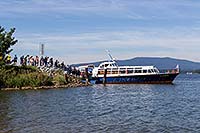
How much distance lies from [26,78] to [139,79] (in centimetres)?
2860

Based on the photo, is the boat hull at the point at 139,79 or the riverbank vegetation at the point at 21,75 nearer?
the riverbank vegetation at the point at 21,75

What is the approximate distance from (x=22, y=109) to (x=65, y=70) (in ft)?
144

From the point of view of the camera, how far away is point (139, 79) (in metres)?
88.4

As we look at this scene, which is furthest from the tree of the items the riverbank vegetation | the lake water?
the lake water

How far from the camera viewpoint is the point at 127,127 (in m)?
28.3

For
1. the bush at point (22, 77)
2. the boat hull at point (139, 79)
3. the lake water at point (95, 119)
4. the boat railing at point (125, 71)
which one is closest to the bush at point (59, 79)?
the bush at point (22, 77)

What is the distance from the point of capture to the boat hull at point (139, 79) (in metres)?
88.5

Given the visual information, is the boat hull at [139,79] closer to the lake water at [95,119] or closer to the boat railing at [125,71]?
the boat railing at [125,71]

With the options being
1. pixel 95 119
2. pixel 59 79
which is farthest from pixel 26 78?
pixel 95 119

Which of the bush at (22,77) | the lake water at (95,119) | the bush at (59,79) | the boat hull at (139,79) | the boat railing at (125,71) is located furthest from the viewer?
the boat railing at (125,71)

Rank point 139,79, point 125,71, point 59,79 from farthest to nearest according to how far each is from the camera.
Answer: point 125,71 < point 139,79 < point 59,79

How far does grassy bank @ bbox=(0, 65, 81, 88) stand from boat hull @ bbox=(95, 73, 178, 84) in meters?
16.2

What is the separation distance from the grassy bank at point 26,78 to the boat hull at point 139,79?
1622 centimetres

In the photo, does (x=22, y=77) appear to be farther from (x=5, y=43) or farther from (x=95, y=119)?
(x=95, y=119)
